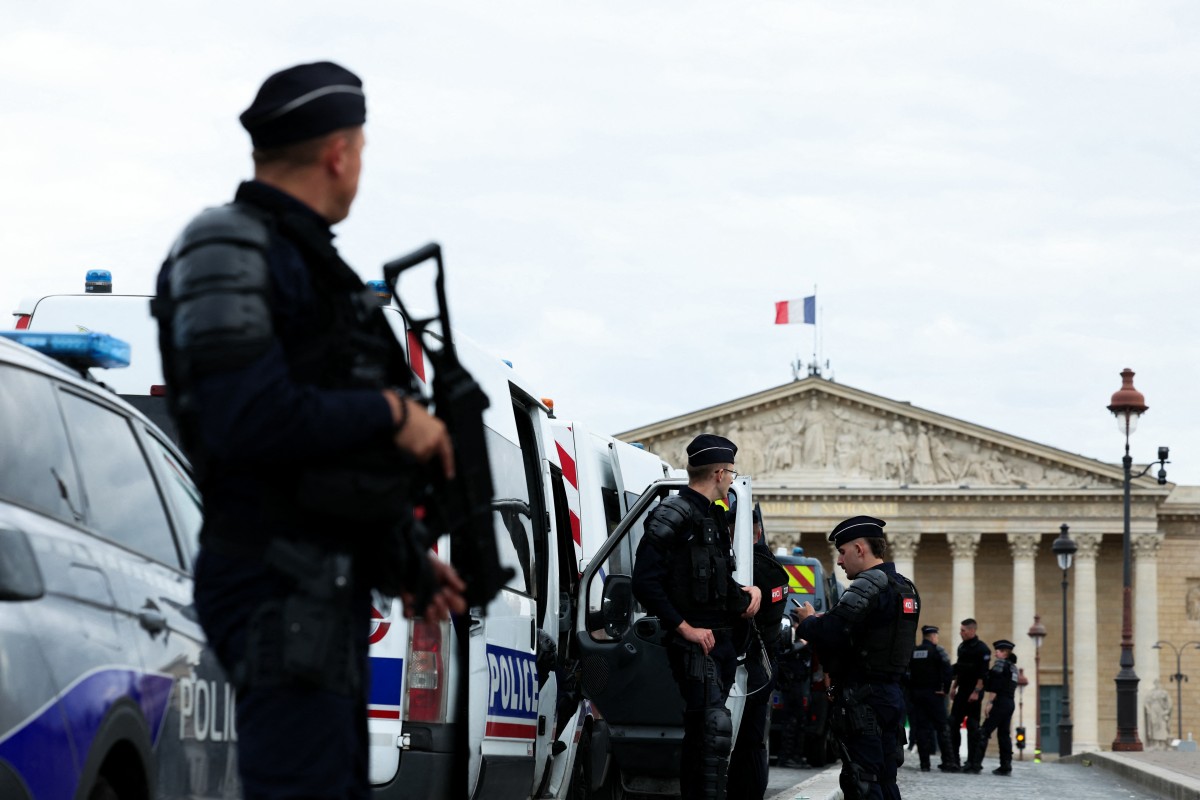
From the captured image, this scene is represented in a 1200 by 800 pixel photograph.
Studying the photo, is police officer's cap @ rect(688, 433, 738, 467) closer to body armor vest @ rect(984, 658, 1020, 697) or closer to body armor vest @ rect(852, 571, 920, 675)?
body armor vest @ rect(852, 571, 920, 675)

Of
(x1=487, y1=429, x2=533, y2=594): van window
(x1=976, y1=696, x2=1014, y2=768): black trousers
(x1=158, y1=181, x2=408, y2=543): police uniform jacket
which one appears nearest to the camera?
(x1=158, y1=181, x2=408, y2=543): police uniform jacket

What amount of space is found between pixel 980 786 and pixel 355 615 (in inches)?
634

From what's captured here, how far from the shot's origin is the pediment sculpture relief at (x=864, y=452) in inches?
2746

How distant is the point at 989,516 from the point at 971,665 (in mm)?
48128

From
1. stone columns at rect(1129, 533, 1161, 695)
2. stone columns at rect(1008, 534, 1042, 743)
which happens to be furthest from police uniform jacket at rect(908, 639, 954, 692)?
stone columns at rect(1129, 533, 1161, 695)

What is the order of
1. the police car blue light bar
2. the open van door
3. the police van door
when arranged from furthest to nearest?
the open van door < the police van door < the police car blue light bar

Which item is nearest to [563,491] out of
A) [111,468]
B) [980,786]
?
[111,468]

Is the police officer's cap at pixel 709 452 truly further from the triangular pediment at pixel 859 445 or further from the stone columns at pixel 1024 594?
the stone columns at pixel 1024 594

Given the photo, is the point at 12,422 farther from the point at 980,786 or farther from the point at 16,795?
the point at 980,786

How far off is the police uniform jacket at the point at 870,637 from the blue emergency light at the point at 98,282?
147 inches

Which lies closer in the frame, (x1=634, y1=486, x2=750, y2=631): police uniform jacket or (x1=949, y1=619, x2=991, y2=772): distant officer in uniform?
(x1=634, y1=486, x2=750, y2=631): police uniform jacket

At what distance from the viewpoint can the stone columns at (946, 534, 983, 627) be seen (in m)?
69.0

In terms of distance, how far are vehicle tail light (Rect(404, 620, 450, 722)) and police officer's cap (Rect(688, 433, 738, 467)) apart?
2.18 meters

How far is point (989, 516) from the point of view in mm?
69312
